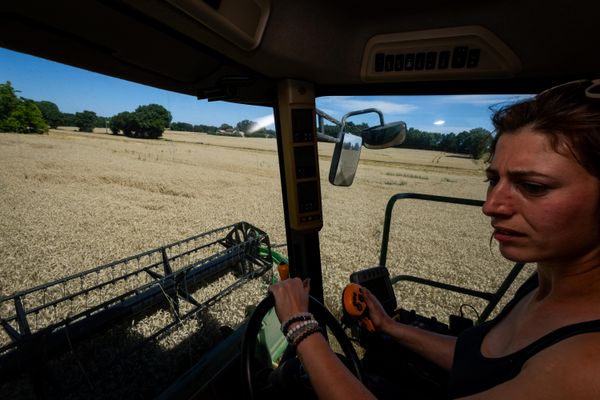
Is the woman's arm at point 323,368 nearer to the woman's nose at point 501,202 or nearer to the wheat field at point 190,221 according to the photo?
the woman's nose at point 501,202

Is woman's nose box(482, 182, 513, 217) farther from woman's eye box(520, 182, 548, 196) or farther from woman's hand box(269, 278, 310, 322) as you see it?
woman's hand box(269, 278, 310, 322)

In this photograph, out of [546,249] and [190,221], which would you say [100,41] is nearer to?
[546,249]

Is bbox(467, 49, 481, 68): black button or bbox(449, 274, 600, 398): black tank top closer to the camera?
bbox(449, 274, 600, 398): black tank top

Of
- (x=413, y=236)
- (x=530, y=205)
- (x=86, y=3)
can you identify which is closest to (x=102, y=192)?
(x=413, y=236)

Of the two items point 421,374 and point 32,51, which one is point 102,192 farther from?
point 421,374

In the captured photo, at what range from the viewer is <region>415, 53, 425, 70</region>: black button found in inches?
58.7

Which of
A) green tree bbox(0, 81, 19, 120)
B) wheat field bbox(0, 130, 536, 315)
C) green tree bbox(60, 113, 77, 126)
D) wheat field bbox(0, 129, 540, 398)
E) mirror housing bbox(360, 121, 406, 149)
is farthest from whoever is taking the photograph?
green tree bbox(60, 113, 77, 126)

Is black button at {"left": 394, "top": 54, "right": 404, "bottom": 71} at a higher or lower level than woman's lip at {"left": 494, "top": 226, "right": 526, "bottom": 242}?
higher

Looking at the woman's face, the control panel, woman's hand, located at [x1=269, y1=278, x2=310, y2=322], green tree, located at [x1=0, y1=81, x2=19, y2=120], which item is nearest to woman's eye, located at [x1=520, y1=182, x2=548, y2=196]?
the woman's face

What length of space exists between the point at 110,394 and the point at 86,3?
3290mm

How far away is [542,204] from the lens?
75cm

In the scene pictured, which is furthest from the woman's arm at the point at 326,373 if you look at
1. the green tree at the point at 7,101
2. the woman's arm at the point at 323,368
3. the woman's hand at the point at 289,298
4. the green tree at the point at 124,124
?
the green tree at the point at 124,124

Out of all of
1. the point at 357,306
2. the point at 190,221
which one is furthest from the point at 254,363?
the point at 190,221

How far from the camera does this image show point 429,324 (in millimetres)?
1899
